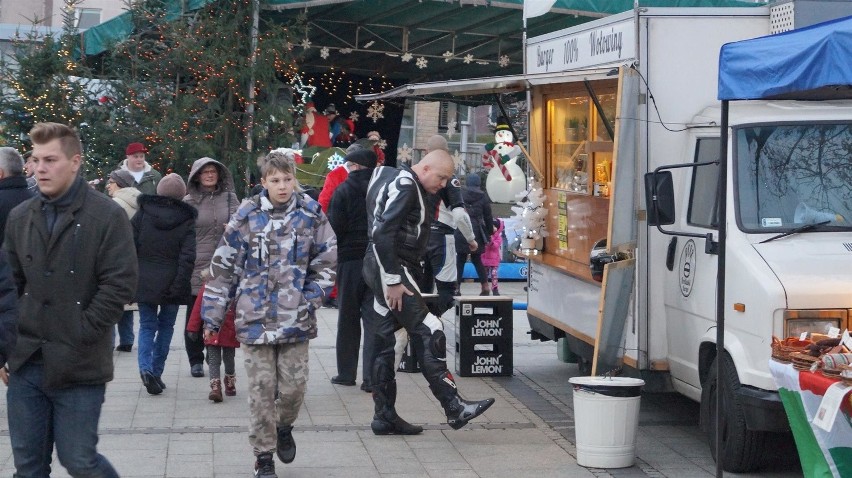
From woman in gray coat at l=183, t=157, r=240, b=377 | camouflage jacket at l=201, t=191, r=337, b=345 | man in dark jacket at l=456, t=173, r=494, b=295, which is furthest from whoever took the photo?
man in dark jacket at l=456, t=173, r=494, b=295

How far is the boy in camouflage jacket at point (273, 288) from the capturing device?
661 cm

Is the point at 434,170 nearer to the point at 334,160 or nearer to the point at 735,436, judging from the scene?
the point at 735,436

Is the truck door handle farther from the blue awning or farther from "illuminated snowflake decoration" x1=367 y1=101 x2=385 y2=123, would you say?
"illuminated snowflake decoration" x1=367 y1=101 x2=385 y2=123

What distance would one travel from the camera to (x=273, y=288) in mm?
6641

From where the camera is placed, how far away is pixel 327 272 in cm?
673

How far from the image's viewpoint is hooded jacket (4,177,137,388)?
486cm

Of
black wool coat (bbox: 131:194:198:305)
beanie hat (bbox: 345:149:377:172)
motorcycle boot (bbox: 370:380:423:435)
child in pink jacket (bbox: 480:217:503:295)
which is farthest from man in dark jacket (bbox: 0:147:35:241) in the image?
child in pink jacket (bbox: 480:217:503:295)

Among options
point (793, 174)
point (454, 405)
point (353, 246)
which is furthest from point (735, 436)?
point (353, 246)

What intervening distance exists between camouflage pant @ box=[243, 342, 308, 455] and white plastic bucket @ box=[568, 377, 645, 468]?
1.73 m

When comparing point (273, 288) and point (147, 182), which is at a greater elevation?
point (147, 182)

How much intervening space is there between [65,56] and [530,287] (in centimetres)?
945

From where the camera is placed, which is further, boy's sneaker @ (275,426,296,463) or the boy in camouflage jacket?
boy's sneaker @ (275,426,296,463)

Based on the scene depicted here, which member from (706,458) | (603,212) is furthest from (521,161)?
(706,458)

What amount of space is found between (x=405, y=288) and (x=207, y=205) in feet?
8.84
